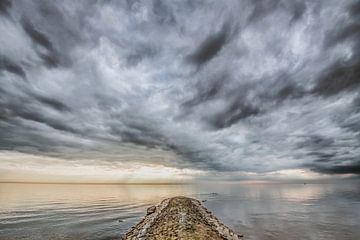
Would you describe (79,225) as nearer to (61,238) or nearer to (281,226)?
(61,238)

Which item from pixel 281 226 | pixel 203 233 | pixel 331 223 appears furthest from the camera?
pixel 331 223

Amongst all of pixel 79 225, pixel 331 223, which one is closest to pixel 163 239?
pixel 79 225

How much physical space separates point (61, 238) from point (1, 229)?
10.5m

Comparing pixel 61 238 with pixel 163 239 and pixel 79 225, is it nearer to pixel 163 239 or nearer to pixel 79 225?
pixel 79 225

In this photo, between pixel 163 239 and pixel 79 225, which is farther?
pixel 79 225

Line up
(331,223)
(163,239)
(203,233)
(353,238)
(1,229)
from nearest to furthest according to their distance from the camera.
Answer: (163,239)
(203,233)
(353,238)
(1,229)
(331,223)

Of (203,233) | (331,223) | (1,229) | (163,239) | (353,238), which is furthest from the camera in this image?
(331,223)

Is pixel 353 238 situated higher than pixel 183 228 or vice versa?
pixel 183 228

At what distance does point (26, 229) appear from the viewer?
2978 cm

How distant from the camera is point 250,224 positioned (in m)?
33.2

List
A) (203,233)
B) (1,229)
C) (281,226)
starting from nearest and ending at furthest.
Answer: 1. (203,233)
2. (1,229)
3. (281,226)

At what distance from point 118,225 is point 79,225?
5632 mm

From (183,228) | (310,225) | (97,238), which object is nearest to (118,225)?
(97,238)

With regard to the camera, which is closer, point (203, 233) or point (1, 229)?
point (203, 233)
